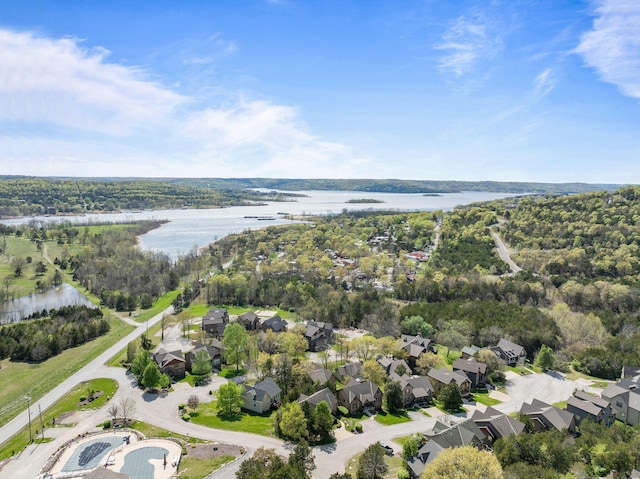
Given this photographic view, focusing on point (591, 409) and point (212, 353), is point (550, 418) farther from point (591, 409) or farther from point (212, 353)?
point (212, 353)

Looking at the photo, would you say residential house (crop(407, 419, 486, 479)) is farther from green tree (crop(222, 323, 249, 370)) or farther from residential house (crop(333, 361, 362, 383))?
green tree (crop(222, 323, 249, 370))

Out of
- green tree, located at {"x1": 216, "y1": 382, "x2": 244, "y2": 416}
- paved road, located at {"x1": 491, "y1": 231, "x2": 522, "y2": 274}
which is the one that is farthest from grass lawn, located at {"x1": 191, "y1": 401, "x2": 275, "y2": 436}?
paved road, located at {"x1": 491, "y1": 231, "x2": 522, "y2": 274}

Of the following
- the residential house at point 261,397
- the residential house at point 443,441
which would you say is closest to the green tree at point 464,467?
the residential house at point 443,441

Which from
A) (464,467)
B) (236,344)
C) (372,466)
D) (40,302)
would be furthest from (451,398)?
(40,302)

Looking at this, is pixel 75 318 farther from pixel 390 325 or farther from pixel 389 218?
pixel 389 218

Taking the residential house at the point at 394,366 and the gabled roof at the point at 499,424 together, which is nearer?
the gabled roof at the point at 499,424

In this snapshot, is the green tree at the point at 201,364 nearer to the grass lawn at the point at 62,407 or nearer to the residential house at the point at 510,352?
the grass lawn at the point at 62,407
